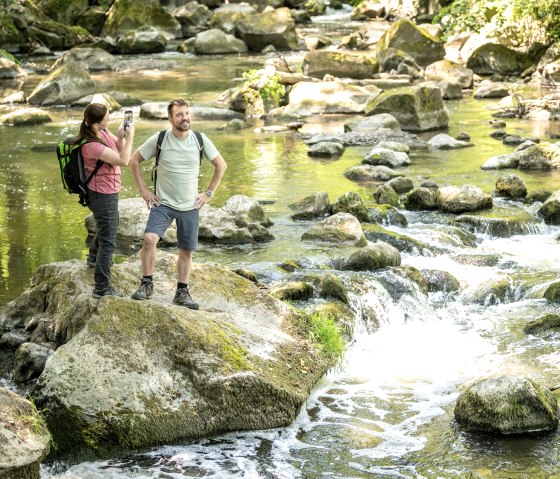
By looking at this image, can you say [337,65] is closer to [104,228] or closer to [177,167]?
[177,167]

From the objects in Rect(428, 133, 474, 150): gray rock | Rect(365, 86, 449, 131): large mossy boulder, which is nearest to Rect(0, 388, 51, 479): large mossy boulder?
Rect(428, 133, 474, 150): gray rock

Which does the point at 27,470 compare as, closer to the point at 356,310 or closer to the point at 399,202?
the point at 356,310

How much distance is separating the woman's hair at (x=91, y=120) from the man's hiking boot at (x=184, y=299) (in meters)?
1.57

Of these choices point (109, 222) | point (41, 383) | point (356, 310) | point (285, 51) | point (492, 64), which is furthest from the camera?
point (285, 51)

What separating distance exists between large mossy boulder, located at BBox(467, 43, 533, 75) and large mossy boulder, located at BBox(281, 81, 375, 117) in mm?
7476

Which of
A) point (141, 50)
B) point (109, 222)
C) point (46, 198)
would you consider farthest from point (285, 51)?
point (109, 222)

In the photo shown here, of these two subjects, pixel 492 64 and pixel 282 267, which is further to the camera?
pixel 492 64

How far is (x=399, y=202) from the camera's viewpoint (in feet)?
51.5

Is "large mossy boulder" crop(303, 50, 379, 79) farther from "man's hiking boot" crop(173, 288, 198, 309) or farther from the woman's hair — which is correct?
the woman's hair

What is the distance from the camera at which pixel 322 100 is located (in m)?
25.0

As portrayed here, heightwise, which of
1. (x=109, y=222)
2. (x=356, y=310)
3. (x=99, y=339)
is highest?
(x=109, y=222)

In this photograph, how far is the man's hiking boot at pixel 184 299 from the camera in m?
8.62

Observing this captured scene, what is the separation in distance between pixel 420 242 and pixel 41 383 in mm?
7282

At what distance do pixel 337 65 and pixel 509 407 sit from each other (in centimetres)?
2289
